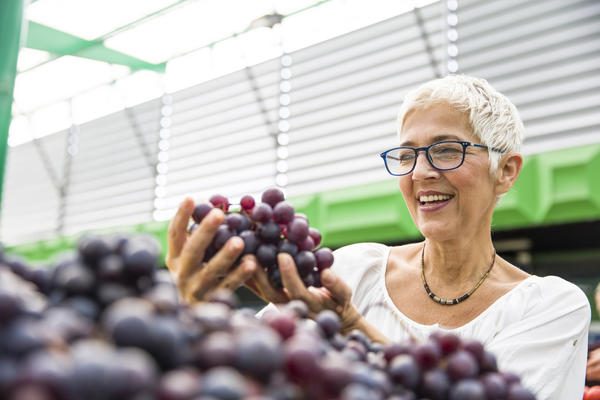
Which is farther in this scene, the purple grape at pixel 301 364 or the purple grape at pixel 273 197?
the purple grape at pixel 273 197

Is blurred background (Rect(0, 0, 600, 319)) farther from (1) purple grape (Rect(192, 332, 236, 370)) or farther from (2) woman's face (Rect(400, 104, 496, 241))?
(1) purple grape (Rect(192, 332, 236, 370))

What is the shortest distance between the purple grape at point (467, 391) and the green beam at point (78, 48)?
31.4 ft

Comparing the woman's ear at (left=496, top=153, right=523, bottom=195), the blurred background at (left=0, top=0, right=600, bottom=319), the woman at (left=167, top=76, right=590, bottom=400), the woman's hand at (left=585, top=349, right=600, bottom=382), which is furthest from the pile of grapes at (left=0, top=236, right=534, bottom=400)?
the blurred background at (left=0, top=0, right=600, bottom=319)

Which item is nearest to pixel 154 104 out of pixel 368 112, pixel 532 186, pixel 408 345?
pixel 368 112

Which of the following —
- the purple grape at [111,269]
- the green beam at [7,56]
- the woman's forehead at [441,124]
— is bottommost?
the purple grape at [111,269]

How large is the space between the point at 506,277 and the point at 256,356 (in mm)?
1300

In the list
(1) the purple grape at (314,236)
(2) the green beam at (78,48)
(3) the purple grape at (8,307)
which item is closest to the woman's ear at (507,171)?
(1) the purple grape at (314,236)

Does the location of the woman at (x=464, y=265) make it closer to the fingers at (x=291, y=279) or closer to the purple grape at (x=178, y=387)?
the fingers at (x=291, y=279)

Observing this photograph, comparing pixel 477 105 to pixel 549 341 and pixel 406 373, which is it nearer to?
pixel 549 341

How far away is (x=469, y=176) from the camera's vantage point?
1.57 m

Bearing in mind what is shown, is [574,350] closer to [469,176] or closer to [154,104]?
[469,176]

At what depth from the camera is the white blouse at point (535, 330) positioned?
4.36 feet

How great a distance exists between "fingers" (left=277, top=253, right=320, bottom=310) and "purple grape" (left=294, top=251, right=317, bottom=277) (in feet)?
0.09

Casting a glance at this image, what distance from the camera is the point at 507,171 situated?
169 centimetres
